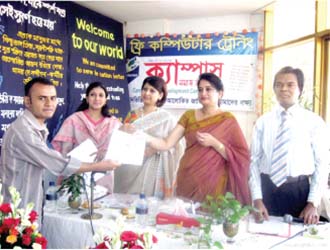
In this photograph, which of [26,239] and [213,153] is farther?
[213,153]

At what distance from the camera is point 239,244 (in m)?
1.39

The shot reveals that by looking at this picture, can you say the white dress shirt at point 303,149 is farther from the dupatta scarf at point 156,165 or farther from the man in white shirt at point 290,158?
the dupatta scarf at point 156,165

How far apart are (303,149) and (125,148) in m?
0.87

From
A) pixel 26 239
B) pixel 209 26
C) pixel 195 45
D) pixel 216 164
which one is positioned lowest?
pixel 26 239

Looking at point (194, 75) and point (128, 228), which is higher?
point (194, 75)

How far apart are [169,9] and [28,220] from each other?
133 inches

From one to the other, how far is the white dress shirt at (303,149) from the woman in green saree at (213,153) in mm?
188

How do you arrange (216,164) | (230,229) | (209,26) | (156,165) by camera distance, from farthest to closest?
(209,26)
(156,165)
(216,164)
(230,229)

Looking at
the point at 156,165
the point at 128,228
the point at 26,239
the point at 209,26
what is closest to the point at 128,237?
the point at 26,239

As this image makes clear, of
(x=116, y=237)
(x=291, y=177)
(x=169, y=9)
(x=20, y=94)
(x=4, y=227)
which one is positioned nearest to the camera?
(x=116, y=237)

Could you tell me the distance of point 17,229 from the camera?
3.51 ft

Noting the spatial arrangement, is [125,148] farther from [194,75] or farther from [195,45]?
[195,45]

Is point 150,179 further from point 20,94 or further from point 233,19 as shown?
point 233,19

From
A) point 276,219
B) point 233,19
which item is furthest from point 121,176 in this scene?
point 233,19
